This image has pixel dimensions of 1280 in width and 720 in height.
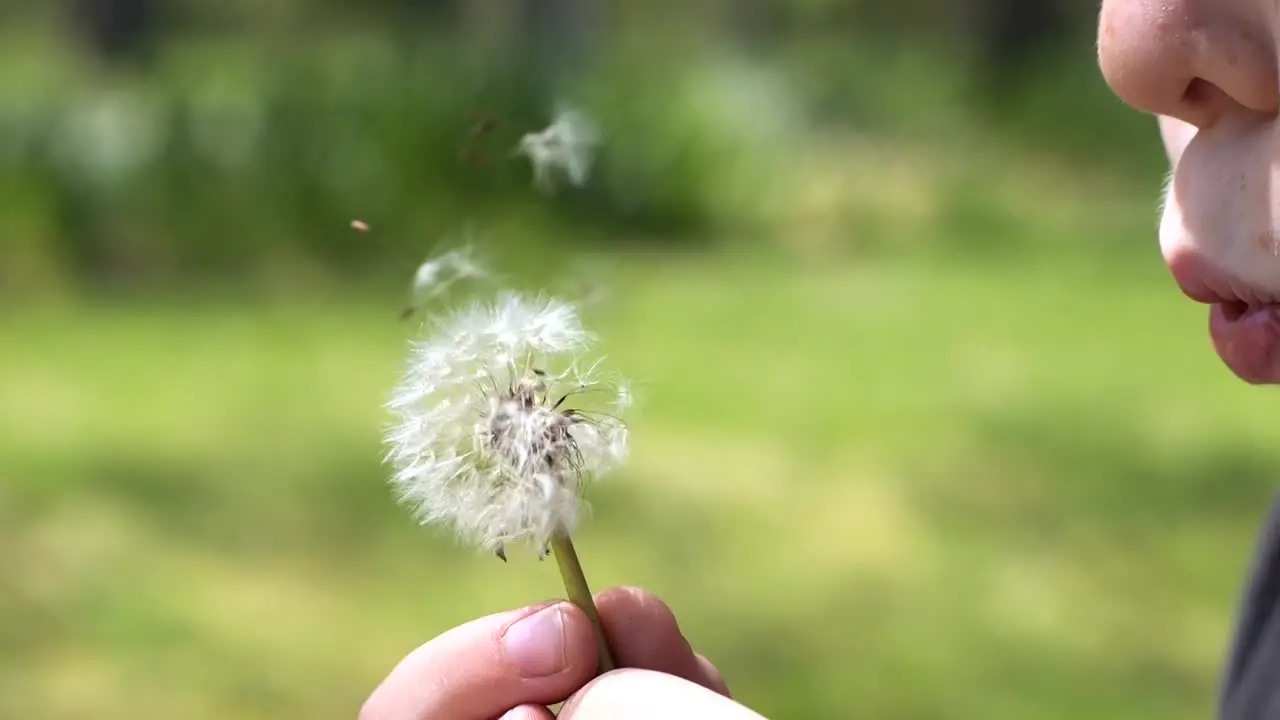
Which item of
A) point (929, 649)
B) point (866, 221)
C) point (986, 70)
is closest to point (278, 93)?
point (866, 221)

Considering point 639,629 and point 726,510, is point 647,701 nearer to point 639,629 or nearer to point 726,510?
point 639,629

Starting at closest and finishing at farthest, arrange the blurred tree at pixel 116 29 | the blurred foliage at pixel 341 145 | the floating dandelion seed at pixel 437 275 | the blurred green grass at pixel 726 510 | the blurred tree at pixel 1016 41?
1. the floating dandelion seed at pixel 437 275
2. the blurred green grass at pixel 726 510
3. the blurred foliage at pixel 341 145
4. the blurred tree at pixel 116 29
5. the blurred tree at pixel 1016 41

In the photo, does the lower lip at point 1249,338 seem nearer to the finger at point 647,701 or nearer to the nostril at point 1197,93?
the nostril at point 1197,93

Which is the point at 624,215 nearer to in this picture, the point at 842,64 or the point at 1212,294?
the point at 842,64

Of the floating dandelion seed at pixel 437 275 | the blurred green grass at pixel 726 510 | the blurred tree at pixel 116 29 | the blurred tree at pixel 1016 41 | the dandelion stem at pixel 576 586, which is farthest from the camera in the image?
the blurred tree at pixel 1016 41

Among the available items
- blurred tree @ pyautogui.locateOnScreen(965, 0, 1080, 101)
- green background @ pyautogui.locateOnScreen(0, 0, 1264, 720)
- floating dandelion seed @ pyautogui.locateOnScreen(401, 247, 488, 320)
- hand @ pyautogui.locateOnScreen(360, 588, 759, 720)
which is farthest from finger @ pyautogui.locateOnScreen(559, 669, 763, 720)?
blurred tree @ pyautogui.locateOnScreen(965, 0, 1080, 101)

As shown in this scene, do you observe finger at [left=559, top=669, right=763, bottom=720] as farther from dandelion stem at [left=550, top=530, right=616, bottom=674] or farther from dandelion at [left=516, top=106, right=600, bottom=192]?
dandelion at [left=516, top=106, right=600, bottom=192]

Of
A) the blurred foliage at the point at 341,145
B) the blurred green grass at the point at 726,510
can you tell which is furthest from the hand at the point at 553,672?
the blurred foliage at the point at 341,145
